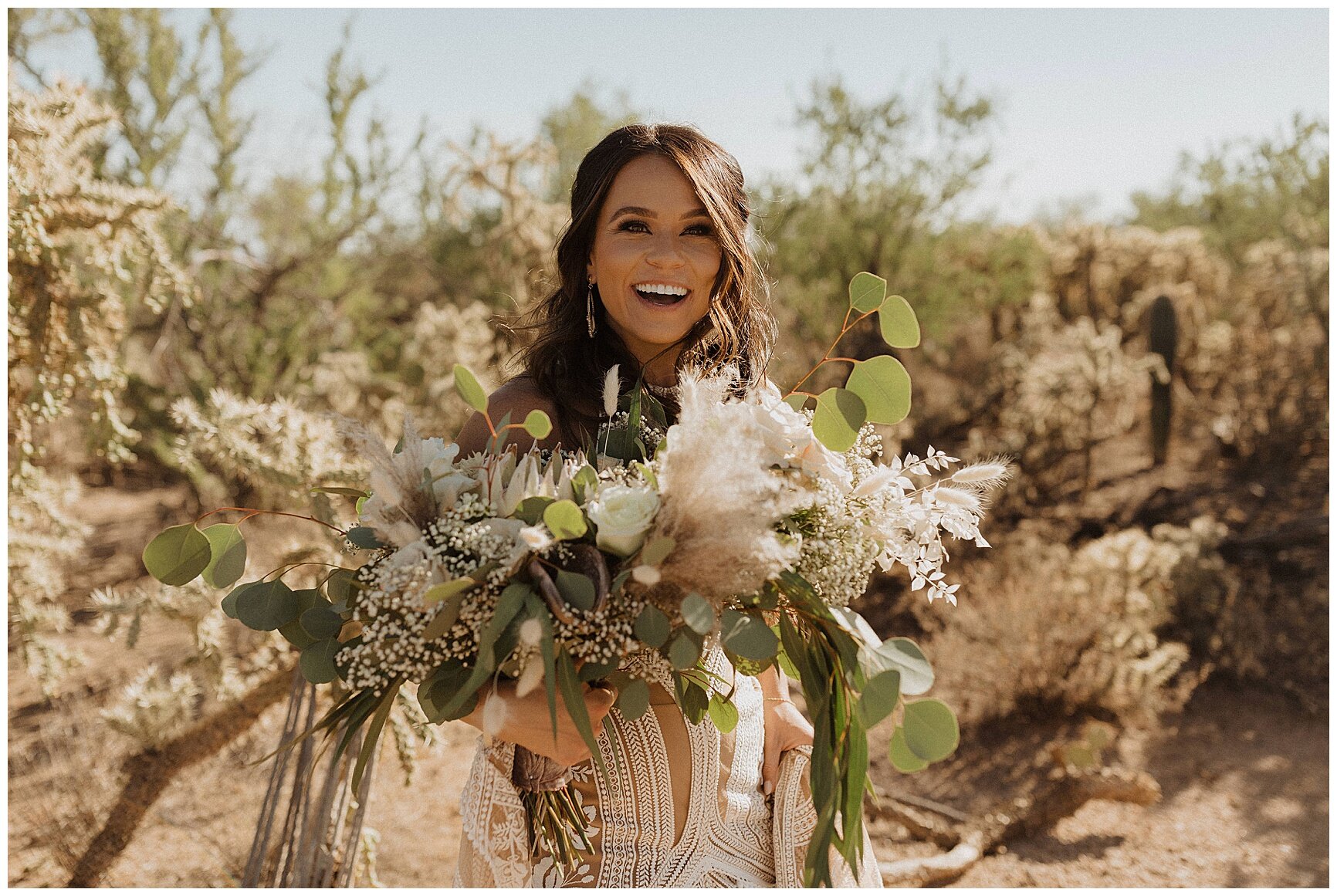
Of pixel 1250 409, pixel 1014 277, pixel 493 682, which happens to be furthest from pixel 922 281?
pixel 493 682

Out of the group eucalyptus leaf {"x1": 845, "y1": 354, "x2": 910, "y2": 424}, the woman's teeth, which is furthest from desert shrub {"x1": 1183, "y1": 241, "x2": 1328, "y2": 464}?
eucalyptus leaf {"x1": 845, "y1": 354, "x2": 910, "y2": 424}

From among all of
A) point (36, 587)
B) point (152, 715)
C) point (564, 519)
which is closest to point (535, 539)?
point (564, 519)

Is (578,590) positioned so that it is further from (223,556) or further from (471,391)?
(223,556)

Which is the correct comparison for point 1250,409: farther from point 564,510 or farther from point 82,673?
point 82,673

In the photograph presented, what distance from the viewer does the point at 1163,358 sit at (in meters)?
7.63

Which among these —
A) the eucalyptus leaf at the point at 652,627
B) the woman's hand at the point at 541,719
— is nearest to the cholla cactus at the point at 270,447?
the woman's hand at the point at 541,719

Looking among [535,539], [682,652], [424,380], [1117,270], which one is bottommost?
[682,652]

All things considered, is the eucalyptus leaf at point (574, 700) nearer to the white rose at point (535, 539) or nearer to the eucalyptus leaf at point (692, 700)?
the white rose at point (535, 539)

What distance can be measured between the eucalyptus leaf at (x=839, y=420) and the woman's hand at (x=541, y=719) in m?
0.56

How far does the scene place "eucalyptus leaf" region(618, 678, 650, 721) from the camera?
1.44 meters

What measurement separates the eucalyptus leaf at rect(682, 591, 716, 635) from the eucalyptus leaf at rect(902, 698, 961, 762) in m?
0.33

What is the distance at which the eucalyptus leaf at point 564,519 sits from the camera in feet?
4.11

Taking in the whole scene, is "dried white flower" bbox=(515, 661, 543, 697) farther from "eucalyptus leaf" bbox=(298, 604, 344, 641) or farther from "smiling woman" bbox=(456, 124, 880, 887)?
"eucalyptus leaf" bbox=(298, 604, 344, 641)

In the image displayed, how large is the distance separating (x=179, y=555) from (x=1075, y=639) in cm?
463
